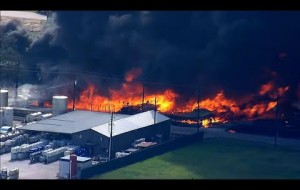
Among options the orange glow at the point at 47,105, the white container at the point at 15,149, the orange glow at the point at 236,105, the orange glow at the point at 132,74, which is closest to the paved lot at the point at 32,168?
the white container at the point at 15,149

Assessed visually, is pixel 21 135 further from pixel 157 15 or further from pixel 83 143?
pixel 157 15

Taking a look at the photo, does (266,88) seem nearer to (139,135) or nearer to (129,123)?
(139,135)

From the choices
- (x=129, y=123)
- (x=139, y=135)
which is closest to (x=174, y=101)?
(x=129, y=123)

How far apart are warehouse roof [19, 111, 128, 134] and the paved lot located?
380cm

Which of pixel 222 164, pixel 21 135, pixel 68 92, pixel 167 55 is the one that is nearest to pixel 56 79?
pixel 68 92

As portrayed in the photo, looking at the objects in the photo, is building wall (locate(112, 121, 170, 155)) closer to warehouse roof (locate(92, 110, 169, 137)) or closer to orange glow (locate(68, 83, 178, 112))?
warehouse roof (locate(92, 110, 169, 137))

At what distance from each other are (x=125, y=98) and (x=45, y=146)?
636 inches

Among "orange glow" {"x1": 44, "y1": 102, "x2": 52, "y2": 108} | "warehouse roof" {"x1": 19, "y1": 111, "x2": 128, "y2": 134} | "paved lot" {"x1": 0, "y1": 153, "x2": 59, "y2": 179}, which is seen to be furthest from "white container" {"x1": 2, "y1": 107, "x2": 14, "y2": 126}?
"orange glow" {"x1": 44, "y1": 102, "x2": 52, "y2": 108}

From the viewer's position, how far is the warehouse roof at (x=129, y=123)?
32.7 meters

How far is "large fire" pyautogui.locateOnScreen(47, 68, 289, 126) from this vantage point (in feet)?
149

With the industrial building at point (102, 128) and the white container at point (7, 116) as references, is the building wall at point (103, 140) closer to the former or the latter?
the industrial building at point (102, 128)

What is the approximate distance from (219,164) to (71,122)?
453 inches

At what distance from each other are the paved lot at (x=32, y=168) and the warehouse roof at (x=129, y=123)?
3.93 meters

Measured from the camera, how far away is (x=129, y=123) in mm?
35062
